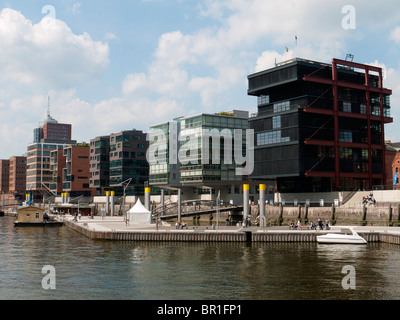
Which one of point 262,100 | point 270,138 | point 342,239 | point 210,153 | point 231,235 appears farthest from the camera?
point 210,153

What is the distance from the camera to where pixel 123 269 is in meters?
49.6

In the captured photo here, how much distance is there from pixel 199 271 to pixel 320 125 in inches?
2821

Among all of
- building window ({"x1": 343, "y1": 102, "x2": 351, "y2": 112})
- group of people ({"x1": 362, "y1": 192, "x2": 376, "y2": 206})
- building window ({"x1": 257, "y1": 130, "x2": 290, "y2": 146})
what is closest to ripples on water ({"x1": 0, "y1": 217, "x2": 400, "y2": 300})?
group of people ({"x1": 362, "y1": 192, "x2": 376, "y2": 206})

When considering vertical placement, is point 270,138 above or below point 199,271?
above

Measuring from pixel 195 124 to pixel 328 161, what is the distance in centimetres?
4277

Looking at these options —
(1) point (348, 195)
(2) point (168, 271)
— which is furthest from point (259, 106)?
(2) point (168, 271)

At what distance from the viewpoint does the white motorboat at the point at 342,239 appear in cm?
6844

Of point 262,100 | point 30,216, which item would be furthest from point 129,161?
A: point 262,100

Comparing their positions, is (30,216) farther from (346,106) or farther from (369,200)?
(346,106)

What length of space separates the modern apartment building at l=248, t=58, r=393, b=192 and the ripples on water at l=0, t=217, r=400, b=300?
42875mm

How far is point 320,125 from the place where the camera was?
111375mm

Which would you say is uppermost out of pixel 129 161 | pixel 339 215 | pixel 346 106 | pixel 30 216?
pixel 346 106

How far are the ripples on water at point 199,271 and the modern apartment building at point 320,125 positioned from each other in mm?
42875

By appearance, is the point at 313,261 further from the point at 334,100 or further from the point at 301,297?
the point at 334,100
